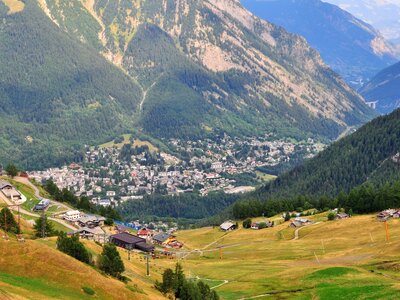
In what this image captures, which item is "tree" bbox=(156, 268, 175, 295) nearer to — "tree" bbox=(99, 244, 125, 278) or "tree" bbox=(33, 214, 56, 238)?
"tree" bbox=(99, 244, 125, 278)

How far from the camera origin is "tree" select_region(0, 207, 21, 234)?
112188mm

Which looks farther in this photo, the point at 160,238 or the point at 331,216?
the point at 160,238

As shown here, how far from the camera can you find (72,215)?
182m

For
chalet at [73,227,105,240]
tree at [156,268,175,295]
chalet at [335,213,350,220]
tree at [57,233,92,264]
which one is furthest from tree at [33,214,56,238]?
chalet at [335,213,350,220]

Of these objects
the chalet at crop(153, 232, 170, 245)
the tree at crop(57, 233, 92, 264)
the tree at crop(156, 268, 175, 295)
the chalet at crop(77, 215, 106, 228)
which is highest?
the chalet at crop(77, 215, 106, 228)

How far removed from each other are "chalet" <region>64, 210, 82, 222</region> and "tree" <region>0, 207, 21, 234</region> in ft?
189

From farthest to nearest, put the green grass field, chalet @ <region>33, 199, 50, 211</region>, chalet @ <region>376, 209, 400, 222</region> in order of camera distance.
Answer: chalet @ <region>33, 199, 50, 211</region> < chalet @ <region>376, 209, 400, 222</region> < the green grass field

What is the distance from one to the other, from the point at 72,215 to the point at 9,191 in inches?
842

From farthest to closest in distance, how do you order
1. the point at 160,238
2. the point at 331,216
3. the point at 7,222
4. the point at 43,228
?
1. the point at 160,238
2. the point at 331,216
3. the point at 43,228
4. the point at 7,222

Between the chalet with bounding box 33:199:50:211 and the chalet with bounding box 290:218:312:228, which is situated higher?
the chalet with bounding box 33:199:50:211

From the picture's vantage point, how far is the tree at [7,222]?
4417 inches

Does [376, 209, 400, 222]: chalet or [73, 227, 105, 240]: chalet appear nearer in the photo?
[73, 227, 105, 240]: chalet

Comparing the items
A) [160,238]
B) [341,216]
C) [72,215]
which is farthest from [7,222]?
[341,216]

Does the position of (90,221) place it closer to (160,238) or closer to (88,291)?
(160,238)
